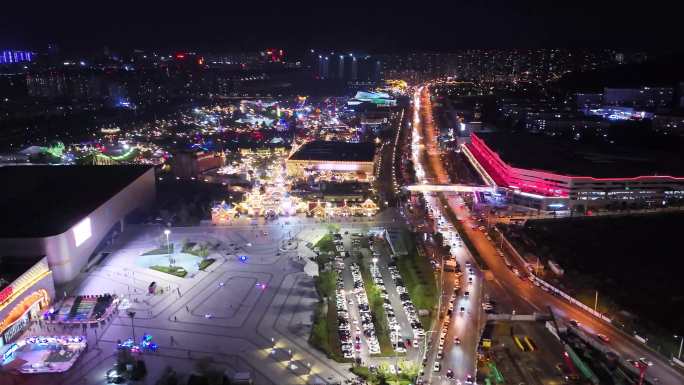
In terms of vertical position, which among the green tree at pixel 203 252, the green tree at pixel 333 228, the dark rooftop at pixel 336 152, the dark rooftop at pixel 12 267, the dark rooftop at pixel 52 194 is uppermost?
the dark rooftop at pixel 52 194

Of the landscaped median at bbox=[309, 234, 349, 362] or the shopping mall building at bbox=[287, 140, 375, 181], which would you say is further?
the shopping mall building at bbox=[287, 140, 375, 181]

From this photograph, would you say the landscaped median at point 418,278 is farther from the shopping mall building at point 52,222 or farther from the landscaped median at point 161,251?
the shopping mall building at point 52,222

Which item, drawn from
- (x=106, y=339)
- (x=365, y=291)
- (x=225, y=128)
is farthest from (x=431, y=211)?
(x=225, y=128)

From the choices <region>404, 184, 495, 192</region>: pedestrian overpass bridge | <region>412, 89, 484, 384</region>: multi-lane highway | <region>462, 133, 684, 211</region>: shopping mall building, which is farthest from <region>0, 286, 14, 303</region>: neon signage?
<region>462, 133, 684, 211</region>: shopping mall building

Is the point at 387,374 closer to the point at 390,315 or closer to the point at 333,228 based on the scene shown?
the point at 390,315

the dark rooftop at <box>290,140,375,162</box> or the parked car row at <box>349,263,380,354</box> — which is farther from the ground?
the dark rooftop at <box>290,140,375,162</box>

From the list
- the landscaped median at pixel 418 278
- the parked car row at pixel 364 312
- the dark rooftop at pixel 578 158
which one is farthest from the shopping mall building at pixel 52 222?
the dark rooftop at pixel 578 158

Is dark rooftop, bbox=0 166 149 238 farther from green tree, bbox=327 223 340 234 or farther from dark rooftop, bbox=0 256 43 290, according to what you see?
green tree, bbox=327 223 340 234

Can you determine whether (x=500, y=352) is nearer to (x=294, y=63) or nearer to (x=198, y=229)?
(x=198, y=229)
